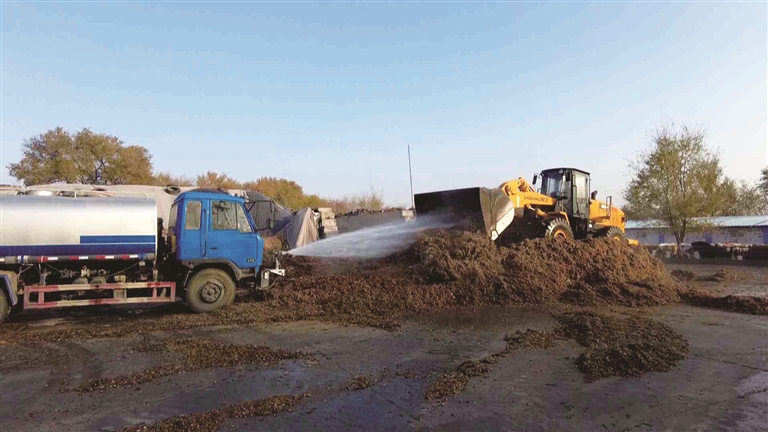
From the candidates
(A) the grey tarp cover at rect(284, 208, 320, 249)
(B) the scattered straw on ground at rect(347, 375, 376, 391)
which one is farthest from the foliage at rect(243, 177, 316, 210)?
(B) the scattered straw on ground at rect(347, 375, 376, 391)

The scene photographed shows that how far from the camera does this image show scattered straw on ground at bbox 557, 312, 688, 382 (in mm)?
6328

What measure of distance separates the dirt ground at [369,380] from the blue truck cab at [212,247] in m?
0.95

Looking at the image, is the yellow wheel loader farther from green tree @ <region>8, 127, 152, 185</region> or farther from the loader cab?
green tree @ <region>8, 127, 152, 185</region>

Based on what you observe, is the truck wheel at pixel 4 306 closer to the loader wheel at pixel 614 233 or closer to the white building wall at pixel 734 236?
the loader wheel at pixel 614 233

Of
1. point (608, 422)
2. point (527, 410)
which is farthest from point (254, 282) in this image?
point (608, 422)

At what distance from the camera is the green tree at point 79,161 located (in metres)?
32.6

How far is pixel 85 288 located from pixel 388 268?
6.99 m

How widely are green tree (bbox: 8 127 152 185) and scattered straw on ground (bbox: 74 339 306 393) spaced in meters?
31.9

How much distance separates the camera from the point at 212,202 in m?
10.1

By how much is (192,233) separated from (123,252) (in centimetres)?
138

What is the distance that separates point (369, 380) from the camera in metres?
5.84

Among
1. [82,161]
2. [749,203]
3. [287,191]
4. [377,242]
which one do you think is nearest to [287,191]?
[287,191]

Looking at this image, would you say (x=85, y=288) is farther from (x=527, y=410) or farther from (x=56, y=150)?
(x=56, y=150)

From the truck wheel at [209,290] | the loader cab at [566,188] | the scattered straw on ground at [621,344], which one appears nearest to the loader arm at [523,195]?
the loader cab at [566,188]
